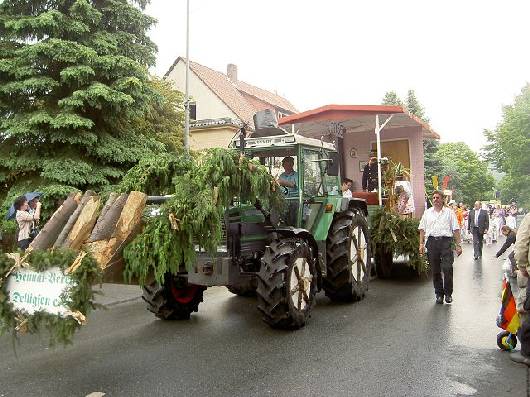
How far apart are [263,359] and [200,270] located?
1280 mm

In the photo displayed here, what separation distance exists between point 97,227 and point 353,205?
5.07m

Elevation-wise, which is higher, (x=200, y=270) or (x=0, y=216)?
(x=0, y=216)

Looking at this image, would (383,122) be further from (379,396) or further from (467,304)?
(379,396)

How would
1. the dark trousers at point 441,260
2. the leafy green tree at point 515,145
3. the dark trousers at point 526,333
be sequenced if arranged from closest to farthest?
the dark trousers at point 526,333, the dark trousers at point 441,260, the leafy green tree at point 515,145

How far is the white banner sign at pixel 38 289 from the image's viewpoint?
13.1ft

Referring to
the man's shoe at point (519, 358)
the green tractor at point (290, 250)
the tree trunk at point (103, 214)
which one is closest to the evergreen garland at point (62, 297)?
the tree trunk at point (103, 214)

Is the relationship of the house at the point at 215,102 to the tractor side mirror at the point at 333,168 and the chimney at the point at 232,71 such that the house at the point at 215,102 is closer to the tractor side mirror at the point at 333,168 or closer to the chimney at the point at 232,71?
the chimney at the point at 232,71

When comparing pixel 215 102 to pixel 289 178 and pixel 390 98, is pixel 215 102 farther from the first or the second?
pixel 289 178

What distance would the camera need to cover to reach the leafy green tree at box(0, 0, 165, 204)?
1120 cm

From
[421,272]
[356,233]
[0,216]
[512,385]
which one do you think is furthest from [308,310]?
[0,216]

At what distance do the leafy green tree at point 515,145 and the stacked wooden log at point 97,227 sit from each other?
40487 millimetres

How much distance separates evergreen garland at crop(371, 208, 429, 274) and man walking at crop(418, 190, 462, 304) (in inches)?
62.7

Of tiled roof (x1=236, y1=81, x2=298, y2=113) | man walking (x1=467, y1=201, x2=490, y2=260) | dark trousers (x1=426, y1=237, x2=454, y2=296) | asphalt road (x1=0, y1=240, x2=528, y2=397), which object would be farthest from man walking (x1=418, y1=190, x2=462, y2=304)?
tiled roof (x1=236, y1=81, x2=298, y2=113)

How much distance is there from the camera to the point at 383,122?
11320 mm
